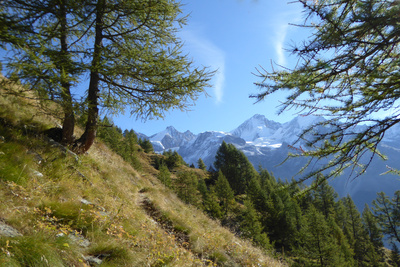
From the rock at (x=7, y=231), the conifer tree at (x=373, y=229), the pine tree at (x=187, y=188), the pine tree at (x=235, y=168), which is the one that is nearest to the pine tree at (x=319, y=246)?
the pine tree at (x=187, y=188)

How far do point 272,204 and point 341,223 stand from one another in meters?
23.5

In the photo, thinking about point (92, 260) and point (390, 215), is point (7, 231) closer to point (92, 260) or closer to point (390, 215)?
point (92, 260)

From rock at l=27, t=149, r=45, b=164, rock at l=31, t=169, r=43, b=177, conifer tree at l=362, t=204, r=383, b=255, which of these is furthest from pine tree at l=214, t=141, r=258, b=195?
rock at l=31, t=169, r=43, b=177

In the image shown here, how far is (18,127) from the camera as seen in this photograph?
571 cm

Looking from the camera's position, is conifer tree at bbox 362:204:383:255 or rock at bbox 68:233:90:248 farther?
conifer tree at bbox 362:204:383:255

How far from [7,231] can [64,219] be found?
3.70 ft

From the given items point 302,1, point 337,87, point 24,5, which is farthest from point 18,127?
point 337,87

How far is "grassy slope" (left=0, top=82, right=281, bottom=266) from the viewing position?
2.32 metres

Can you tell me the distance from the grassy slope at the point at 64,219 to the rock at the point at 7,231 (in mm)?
99

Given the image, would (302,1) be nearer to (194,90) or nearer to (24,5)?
(194,90)

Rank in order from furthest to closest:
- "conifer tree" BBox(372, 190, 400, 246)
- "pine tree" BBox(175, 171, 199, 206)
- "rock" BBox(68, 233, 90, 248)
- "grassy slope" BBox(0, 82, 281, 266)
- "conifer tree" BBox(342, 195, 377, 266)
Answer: "conifer tree" BBox(342, 195, 377, 266) < "pine tree" BBox(175, 171, 199, 206) < "conifer tree" BBox(372, 190, 400, 246) < "rock" BBox(68, 233, 90, 248) < "grassy slope" BBox(0, 82, 281, 266)

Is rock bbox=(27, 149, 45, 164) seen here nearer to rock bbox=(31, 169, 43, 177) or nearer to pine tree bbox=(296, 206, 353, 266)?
rock bbox=(31, 169, 43, 177)

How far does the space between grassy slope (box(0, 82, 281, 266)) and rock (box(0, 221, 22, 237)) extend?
0.33 ft

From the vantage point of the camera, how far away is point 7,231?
2213mm
